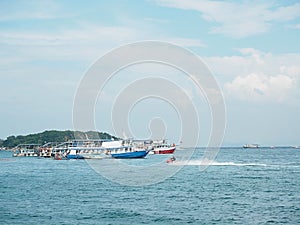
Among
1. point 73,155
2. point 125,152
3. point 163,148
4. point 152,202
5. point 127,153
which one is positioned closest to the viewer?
point 152,202

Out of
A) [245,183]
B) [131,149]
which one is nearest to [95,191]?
[245,183]

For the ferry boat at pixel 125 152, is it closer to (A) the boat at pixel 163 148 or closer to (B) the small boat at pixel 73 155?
(B) the small boat at pixel 73 155

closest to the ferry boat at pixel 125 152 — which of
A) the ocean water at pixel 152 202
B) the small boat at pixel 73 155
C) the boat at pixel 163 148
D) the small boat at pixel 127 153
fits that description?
the small boat at pixel 127 153

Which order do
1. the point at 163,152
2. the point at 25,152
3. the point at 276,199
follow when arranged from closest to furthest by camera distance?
the point at 276,199 → the point at 163,152 → the point at 25,152

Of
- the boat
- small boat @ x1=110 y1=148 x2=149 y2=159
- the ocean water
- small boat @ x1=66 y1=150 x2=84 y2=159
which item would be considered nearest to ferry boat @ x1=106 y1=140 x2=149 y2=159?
small boat @ x1=110 y1=148 x2=149 y2=159

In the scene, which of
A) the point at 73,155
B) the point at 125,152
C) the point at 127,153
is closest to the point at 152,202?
the point at 127,153

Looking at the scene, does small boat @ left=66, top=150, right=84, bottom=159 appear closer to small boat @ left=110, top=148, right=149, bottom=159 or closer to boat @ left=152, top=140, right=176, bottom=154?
small boat @ left=110, top=148, right=149, bottom=159

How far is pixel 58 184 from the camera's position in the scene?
188 ft

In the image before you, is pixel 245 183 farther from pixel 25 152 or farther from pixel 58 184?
pixel 25 152

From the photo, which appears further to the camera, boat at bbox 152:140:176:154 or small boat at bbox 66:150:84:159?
boat at bbox 152:140:176:154

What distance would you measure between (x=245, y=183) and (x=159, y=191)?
45.0ft

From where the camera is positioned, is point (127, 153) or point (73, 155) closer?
point (127, 153)

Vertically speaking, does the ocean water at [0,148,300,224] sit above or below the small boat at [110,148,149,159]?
below

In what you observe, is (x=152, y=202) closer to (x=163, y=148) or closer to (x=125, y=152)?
(x=125, y=152)
